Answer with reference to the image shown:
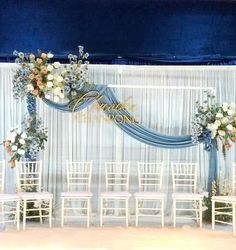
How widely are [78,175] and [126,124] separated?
45.3 inches

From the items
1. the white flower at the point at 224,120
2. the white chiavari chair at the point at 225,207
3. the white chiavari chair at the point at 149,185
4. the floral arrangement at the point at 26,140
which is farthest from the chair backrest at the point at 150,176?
the floral arrangement at the point at 26,140

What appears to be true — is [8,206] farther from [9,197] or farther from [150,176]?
[150,176]

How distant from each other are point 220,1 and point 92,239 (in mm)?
4396

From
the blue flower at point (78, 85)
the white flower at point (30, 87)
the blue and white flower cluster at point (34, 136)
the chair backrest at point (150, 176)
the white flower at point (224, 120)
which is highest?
the blue flower at point (78, 85)

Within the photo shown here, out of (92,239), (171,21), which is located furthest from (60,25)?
(92,239)

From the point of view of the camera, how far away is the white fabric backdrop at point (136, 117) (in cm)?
794

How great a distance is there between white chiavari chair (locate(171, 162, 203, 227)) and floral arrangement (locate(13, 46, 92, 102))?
192 centimetres

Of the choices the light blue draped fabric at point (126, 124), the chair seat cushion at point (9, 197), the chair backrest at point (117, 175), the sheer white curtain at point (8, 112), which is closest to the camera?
the chair seat cushion at point (9, 197)

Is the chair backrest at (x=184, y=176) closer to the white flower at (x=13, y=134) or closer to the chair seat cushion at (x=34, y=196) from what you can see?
the chair seat cushion at (x=34, y=196)

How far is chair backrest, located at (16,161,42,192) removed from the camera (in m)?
7.15

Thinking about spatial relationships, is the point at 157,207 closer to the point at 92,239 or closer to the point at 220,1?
the point at 92,239

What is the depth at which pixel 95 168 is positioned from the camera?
314 inches

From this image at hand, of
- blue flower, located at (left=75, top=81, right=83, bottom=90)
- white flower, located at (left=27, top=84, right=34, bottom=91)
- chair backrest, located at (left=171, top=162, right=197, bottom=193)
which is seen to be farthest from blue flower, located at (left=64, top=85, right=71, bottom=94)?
chair backrest, located at (left=171, top=162, right=197, bottom=193)

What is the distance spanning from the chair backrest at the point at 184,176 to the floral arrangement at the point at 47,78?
1.92 m
